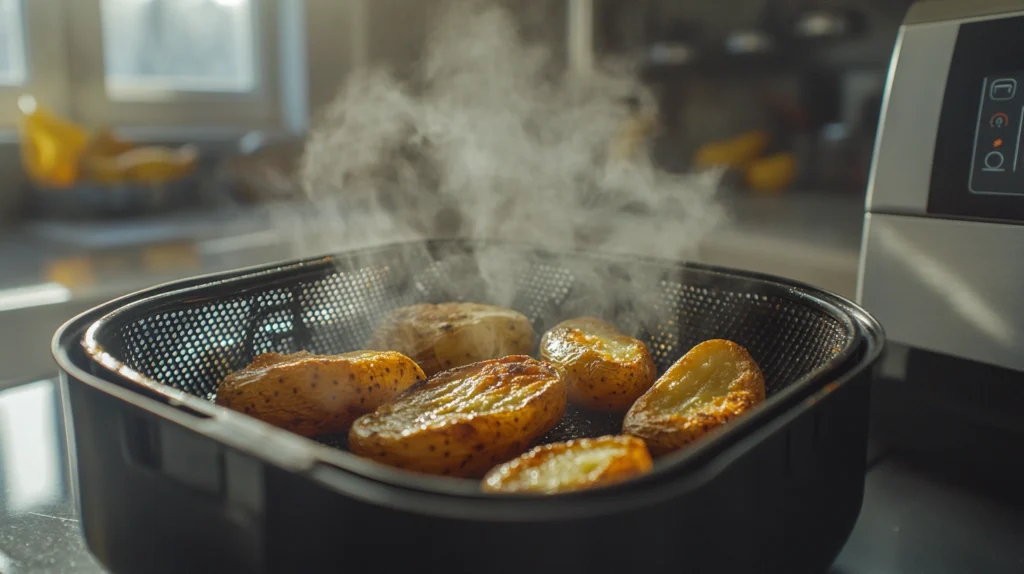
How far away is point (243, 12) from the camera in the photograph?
2.45 meters

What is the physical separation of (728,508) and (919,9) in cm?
68

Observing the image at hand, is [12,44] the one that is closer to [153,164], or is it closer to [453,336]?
[153,164]

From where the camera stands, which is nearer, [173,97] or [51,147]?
[51,147]

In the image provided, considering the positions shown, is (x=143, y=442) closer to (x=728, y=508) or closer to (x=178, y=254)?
(x=728, y=508)

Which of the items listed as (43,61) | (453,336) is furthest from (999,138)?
(43,61)

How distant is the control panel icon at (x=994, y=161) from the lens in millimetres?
713

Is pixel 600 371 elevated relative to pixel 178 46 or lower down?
lower down

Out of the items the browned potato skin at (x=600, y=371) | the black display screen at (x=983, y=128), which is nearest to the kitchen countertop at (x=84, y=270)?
the browned potato skin at (x=600, y=371)

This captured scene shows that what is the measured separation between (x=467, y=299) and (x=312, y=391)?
0.44 metres

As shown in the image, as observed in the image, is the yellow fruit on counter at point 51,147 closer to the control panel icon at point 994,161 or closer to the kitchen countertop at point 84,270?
the kitchen countertop at point 84,270

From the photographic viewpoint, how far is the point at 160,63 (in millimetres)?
2240

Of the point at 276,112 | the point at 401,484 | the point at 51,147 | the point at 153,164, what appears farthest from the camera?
the point at 276,112

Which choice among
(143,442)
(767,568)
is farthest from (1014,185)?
(143,442)

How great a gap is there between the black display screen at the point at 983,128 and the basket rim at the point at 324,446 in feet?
0.68
